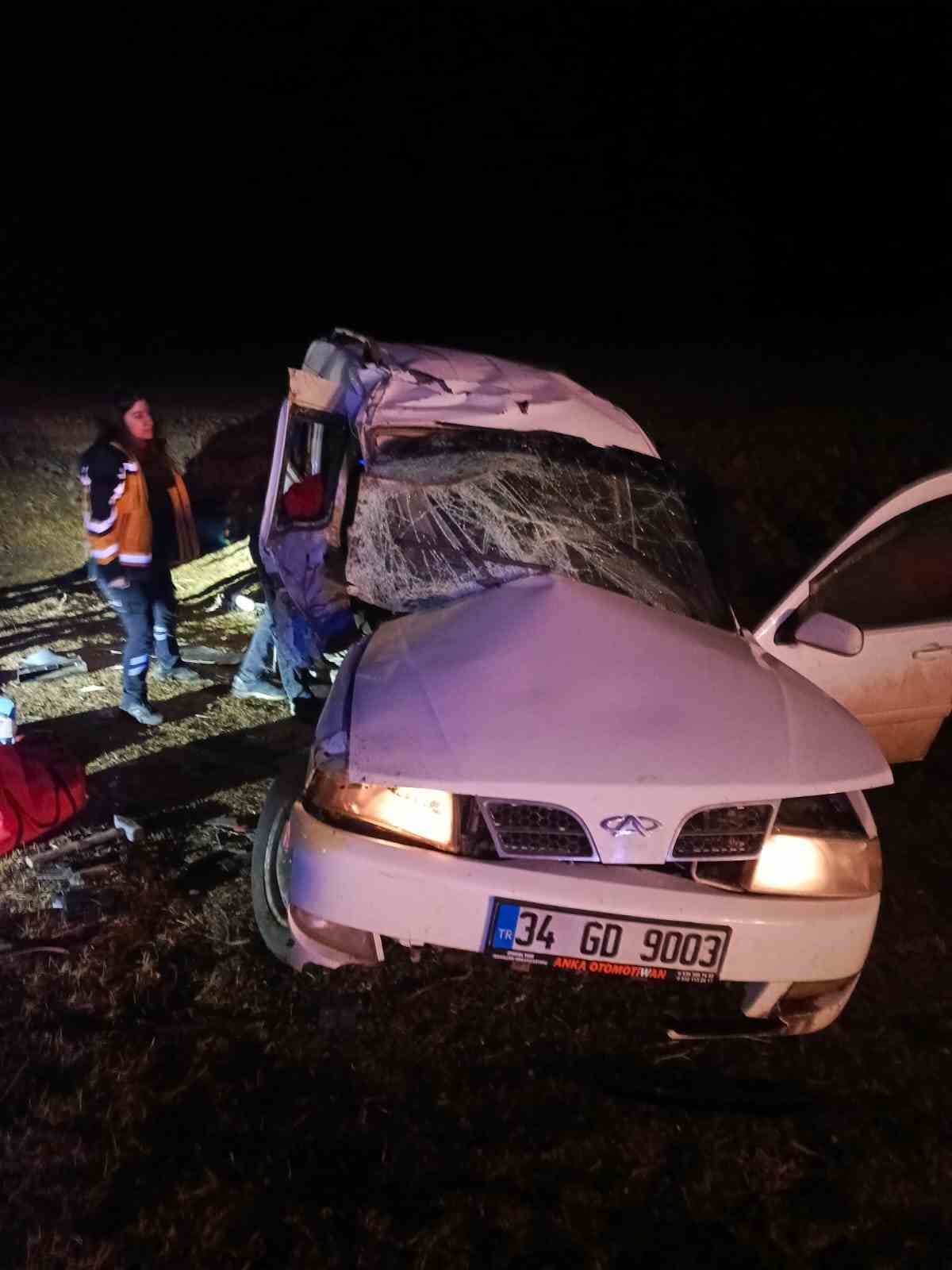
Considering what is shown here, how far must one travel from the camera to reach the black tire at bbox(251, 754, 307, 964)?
318cm

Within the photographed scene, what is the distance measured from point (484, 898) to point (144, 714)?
3.06 meters

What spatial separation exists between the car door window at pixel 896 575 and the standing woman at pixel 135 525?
10.3 ft

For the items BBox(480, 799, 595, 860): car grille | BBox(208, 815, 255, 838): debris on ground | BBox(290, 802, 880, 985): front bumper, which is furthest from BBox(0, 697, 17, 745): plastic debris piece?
BBox(480, 799, 595, 860): car grille

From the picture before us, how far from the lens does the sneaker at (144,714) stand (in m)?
5.17

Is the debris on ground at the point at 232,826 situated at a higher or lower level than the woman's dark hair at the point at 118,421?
lower

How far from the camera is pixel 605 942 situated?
8.82ft

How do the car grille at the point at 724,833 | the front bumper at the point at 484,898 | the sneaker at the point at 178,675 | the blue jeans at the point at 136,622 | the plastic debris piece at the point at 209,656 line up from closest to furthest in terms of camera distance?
the front bumper at the point at 484,898 → the car grille at the point at 724,833 → the blue jeans at the point at 136,622 → the sneaker at the point at 178,675 → the plastic debris piece at the point at 209,656

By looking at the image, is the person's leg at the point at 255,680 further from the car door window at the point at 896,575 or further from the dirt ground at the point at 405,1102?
the car door window at the point at 896,575

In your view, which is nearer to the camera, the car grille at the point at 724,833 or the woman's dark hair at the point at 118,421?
the car grille at the point at 724,833

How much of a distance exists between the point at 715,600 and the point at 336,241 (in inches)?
975

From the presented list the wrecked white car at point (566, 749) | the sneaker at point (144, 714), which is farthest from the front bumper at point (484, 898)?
the sneaker at point (144, 714)

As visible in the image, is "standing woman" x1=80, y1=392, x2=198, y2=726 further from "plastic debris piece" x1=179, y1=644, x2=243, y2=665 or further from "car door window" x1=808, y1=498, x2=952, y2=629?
"car door window" x1=808, y1=498, x2=952, y2=629

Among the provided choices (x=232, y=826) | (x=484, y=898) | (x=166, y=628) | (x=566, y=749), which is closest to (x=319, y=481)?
(x=232, y=826)

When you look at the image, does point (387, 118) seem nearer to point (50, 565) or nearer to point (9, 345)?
point (9, 345)
